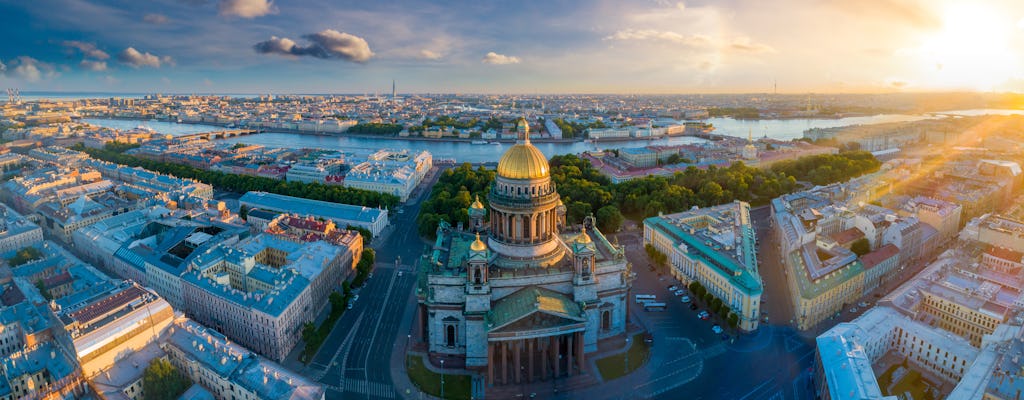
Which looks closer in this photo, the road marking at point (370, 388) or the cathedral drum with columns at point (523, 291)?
the road marking at point (370, 388)

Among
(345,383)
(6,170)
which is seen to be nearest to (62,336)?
(345,383)

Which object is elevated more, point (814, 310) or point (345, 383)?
point (814, 310)

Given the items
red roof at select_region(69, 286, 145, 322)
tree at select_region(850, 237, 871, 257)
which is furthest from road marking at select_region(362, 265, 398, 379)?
tree at select_region(850, 237, 871, 257)

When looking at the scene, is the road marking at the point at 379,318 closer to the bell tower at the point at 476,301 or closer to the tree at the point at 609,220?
the bell tower at the point at 476,301

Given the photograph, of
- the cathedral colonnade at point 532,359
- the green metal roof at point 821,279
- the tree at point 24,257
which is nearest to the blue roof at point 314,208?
the tree at point 24,257

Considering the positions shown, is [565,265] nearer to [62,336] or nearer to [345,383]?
[345,383]

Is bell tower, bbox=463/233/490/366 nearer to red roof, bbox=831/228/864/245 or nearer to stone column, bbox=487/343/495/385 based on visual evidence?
stone column, bbox=487/343/495/385
